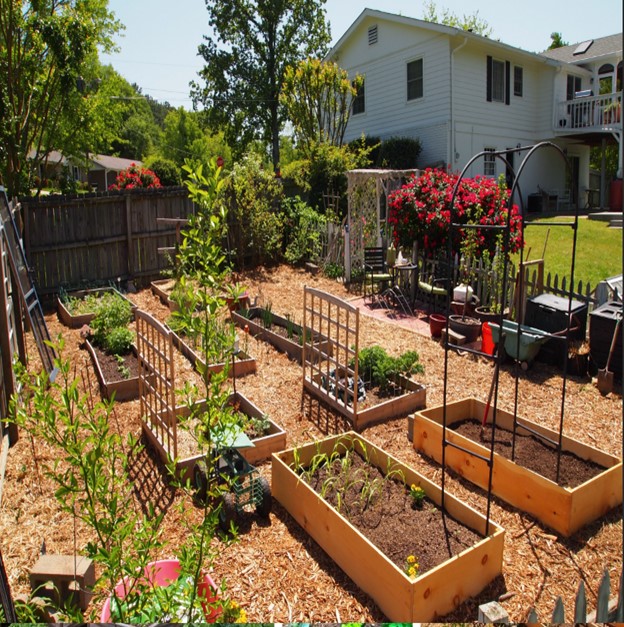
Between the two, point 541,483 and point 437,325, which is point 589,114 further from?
point 541,483

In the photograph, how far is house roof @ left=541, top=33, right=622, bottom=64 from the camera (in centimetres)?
2100

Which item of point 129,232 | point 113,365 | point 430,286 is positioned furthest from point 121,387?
point 129,232

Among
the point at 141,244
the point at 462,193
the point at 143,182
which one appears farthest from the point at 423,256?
the point at 143,182

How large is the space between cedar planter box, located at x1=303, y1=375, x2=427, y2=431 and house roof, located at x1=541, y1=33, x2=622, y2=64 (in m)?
19.4

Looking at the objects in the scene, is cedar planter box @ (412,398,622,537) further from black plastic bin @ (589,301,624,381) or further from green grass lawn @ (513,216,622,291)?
green grass lawn @ (513,216,622,291)

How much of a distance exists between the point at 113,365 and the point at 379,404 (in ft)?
11.1

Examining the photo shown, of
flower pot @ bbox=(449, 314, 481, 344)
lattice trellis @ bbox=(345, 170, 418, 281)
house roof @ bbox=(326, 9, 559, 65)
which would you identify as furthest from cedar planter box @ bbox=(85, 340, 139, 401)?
house roof @ bbox=(326, 9, 559, 65)

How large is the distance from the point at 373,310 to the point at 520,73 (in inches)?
564

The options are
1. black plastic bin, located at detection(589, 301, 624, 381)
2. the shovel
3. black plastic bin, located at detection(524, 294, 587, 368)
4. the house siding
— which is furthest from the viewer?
the house siding

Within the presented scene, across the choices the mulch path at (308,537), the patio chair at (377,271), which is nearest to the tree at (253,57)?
the patio chair at (377,271)

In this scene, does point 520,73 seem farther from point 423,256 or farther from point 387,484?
point 387,484

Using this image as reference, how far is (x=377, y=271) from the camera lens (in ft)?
37.0

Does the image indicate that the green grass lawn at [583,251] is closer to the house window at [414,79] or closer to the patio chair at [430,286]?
the patio chair at [430,286]

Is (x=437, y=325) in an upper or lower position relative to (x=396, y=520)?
upper
